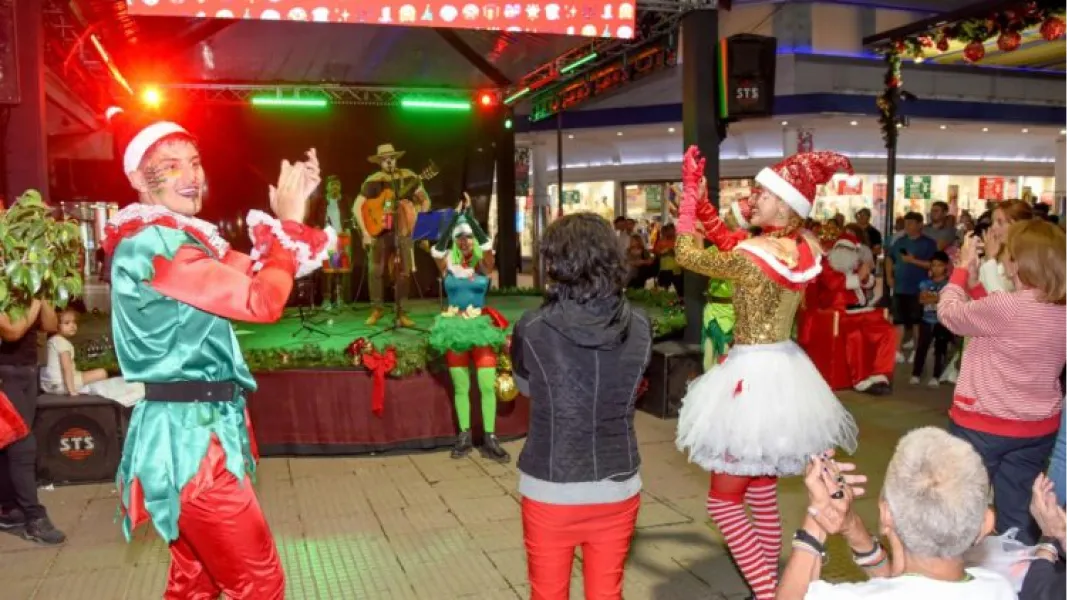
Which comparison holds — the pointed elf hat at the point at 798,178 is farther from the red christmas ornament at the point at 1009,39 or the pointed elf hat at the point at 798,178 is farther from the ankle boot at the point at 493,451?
the red christmas ornament at the point at 1009,39

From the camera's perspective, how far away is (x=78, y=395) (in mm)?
5828

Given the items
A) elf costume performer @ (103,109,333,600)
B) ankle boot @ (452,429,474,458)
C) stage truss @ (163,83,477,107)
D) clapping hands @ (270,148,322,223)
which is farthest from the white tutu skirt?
stage truss @ (163,83,477,107)

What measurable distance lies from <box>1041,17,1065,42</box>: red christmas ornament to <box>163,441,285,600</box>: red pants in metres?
9.43

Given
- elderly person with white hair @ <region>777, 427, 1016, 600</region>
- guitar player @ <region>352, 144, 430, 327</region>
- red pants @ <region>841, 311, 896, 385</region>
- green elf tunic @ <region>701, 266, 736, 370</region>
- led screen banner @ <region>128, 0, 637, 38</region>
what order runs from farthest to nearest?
red pants @ <region>841, 311, 896, 385</region>, guitar player @ <region>352, 144, 430, 327</region>, green elf tunic @ <region>701, 266, 736, 370</region>, led screen banner @ <region>128, 0, 637, 38</region>, elderly person with white hair @ <region>777, 427, 1016, 600</region>

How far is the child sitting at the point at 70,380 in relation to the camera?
19.0ft

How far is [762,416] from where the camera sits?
3342 millimetres

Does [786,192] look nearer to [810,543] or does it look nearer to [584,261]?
[584,261]

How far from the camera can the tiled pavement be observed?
13.5 feet

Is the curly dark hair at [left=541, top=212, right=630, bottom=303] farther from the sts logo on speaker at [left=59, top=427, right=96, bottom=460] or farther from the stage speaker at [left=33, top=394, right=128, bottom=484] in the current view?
the sts logo on speaker at [left=59, top=427, right=96, bottom=460]

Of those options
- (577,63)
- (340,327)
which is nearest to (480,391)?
(340,327)

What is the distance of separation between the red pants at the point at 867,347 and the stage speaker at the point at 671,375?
1.99 meters

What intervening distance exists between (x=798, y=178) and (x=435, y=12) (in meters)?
2.47

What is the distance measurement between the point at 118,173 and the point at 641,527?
13.0 m

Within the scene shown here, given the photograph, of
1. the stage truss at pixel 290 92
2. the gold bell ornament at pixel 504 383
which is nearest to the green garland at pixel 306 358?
the gold bell ornament at pixel 504 383
